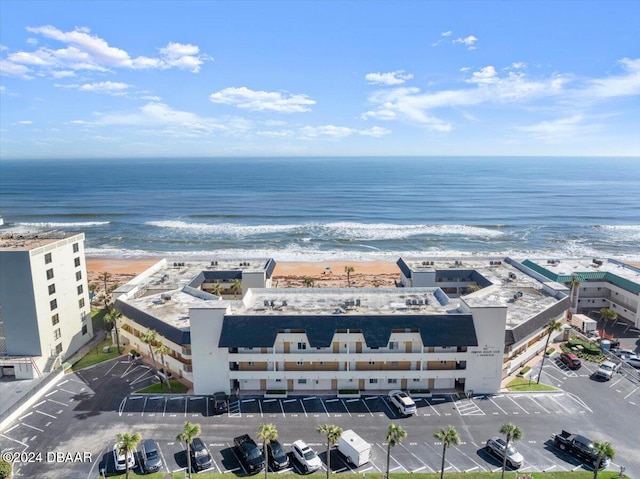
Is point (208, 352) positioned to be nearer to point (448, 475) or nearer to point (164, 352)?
point (164, 352)

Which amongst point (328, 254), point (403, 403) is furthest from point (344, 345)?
point (328, 254)

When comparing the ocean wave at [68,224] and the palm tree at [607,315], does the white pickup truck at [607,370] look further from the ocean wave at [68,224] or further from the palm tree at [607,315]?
the ocean wave at [68,224]

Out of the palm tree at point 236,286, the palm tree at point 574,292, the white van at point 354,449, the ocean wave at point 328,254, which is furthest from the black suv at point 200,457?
the ocean wave at point 328,254

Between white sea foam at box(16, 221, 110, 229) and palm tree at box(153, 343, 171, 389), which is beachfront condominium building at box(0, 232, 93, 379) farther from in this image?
white sea foam at box(16, 221, 110, 229)

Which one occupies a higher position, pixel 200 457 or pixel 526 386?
pixel 200 457

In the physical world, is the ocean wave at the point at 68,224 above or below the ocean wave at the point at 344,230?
above

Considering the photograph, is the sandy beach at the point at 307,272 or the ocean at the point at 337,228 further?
the ocean at the point at 337,228

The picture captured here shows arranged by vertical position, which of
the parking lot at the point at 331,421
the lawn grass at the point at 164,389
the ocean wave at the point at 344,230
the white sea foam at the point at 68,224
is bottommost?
the parking lot at the point at 331,421

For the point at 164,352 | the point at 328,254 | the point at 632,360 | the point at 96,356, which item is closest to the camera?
the point at 164,352
